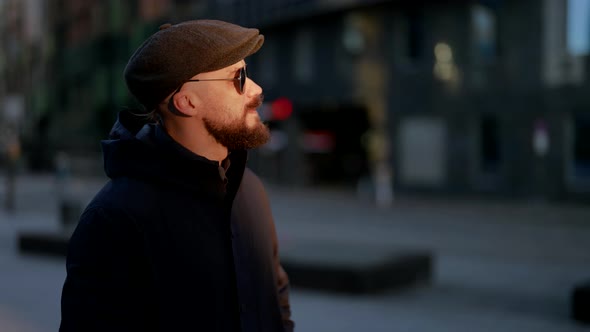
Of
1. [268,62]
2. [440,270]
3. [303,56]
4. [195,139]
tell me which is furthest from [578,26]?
[195,139]

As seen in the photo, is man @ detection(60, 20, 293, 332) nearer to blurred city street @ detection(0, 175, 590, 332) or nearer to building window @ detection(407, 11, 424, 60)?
blurred city street @ detection(0, 175, 590, 332)

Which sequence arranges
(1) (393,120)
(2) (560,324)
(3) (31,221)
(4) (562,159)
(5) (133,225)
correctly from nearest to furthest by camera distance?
1. (5) (133,225)
2. (2) (560,324)
3. (3) (31,221)
4. (4) (562,159)
5. (1) (393,120)

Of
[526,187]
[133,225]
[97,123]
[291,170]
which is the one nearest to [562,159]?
[526,187]

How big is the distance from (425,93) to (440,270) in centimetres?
1642

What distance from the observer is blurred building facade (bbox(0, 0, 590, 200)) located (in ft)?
74.5

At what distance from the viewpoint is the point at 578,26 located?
22.1 metres

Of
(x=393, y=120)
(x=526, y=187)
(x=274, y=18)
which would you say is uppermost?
(x=274, y=18)

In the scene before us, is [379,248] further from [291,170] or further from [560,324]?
[291,170]

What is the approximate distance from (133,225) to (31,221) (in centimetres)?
1592

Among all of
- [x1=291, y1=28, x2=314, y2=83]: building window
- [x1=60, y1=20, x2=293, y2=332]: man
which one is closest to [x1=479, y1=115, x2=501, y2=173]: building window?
[x1=291, y1=28, x2=314, y2=83]: building window

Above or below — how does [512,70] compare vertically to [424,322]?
above

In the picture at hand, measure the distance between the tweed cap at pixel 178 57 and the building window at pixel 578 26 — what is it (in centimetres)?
2144

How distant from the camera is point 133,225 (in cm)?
223

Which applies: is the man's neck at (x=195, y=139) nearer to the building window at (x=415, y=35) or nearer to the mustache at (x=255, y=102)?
the mustache at (x=255, y=102)
